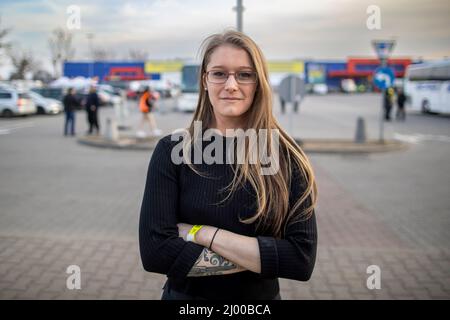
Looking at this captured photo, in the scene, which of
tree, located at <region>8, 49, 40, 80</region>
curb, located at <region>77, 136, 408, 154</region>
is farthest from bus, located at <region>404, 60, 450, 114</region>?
tree, located at <region>8, 49, 40, 80</region>

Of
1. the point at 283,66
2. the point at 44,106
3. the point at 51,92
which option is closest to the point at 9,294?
the point at 44,106

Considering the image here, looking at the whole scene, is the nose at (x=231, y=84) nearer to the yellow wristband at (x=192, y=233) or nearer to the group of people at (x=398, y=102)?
the yellow wristband at (x=192, y=233)

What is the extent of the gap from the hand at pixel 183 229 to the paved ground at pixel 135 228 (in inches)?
82.4

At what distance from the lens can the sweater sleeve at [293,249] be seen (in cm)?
167

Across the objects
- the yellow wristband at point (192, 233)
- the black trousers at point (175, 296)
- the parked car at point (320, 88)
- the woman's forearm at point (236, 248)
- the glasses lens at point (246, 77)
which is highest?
the parked car at point (320, 88)

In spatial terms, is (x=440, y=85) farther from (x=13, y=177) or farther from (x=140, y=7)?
(x=140, y=7)

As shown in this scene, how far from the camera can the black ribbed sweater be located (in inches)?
66.4

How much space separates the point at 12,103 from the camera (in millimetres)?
23266

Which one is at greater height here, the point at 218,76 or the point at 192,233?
the point at 218,76

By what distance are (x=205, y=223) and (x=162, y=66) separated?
150ft

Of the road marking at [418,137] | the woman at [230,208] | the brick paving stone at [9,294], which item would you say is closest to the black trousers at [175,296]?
the woman at [230,208]

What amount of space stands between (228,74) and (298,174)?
0.54 metres

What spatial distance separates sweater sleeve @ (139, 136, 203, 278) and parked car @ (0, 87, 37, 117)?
2483 centimetres

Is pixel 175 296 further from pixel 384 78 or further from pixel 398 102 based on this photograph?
pixel 398 102
